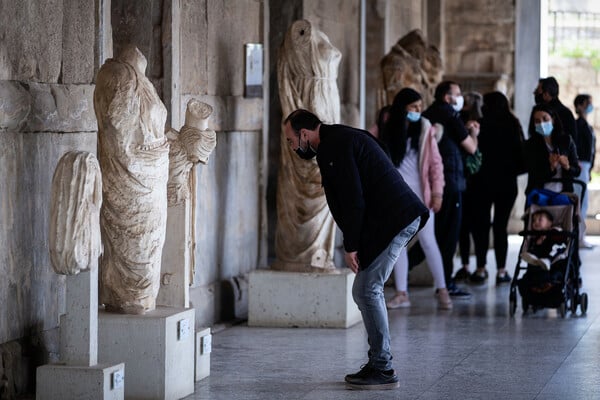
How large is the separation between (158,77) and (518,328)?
2970mm

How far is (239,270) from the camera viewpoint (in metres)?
10.2

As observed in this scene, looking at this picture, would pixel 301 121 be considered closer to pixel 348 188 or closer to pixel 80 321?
pixel 348 188

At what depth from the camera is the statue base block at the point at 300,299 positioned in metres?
9.50

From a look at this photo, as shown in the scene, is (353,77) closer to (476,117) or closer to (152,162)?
(476,117)

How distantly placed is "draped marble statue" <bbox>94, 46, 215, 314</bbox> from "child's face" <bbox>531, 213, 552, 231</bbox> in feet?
12.4

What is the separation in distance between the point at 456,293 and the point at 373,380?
4.00m

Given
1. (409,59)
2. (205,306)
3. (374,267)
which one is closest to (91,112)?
(374,267)

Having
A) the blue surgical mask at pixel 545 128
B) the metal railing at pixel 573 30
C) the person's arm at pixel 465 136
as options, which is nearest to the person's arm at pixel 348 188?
the blue surgical mask at pixel 545 128

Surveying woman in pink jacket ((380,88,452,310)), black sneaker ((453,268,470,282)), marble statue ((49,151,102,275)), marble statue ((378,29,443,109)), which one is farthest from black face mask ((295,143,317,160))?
black sneaker ((453,268,470,282))

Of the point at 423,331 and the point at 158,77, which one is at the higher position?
the point at 158,77

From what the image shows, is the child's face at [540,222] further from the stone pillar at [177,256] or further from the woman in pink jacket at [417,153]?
the stone pillar at [177,256]

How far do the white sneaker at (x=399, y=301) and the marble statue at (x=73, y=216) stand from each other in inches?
176

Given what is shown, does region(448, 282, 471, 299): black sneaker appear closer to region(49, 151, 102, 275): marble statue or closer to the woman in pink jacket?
the woman in pink jacket

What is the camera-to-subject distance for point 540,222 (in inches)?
397
